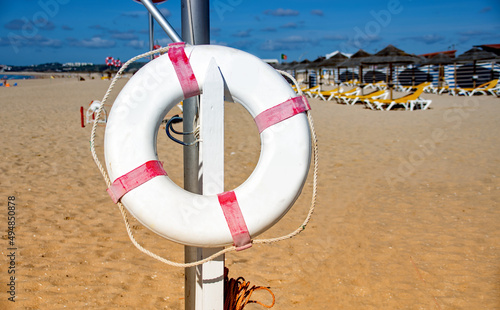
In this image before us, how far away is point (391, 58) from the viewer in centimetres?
1359

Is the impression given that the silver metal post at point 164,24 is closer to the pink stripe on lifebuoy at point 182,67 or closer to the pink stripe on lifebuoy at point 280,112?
the pink stripe on lifebuoy at point 182,67

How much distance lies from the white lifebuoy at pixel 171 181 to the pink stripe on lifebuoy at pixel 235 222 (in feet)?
0.05

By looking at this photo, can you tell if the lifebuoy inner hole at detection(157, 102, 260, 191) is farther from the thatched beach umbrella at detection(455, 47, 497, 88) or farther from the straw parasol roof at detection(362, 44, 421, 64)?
the thatched beach umbrella at detection(455, 47, 497, 88)

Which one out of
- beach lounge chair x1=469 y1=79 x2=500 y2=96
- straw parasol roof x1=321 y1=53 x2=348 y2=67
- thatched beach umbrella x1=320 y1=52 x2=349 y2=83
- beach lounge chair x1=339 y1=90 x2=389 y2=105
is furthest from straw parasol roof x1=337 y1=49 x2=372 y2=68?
beach lounge chair x1=469 y1=79 x2=500 y2=96

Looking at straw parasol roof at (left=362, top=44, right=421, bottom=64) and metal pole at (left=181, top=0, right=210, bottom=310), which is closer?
metal pole at (left=181, top=0, right=210, bottom=310)

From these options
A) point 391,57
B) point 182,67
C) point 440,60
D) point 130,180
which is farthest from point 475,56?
point 130,180

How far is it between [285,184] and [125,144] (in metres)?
0.62

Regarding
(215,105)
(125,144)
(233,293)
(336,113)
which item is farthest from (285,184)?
(336,113)

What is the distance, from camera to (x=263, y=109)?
1503mm

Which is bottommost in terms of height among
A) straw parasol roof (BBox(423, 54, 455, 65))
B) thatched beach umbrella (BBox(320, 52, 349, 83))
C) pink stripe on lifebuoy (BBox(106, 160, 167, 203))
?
pink stripe on lifebuoy (BBox(106, 160, 167, 203))

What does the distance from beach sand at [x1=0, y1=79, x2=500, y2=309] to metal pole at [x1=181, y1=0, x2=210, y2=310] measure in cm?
80

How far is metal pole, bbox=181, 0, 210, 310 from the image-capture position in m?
1.57

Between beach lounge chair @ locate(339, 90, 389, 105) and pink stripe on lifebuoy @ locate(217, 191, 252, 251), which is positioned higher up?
beach lounge chair @ locate(339, 90, 389, 105)

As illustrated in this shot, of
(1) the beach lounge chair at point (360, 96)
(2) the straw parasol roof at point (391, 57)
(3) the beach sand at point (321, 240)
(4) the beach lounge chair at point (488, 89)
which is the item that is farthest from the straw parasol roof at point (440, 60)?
(3) the beach sand at point (321, 240)
